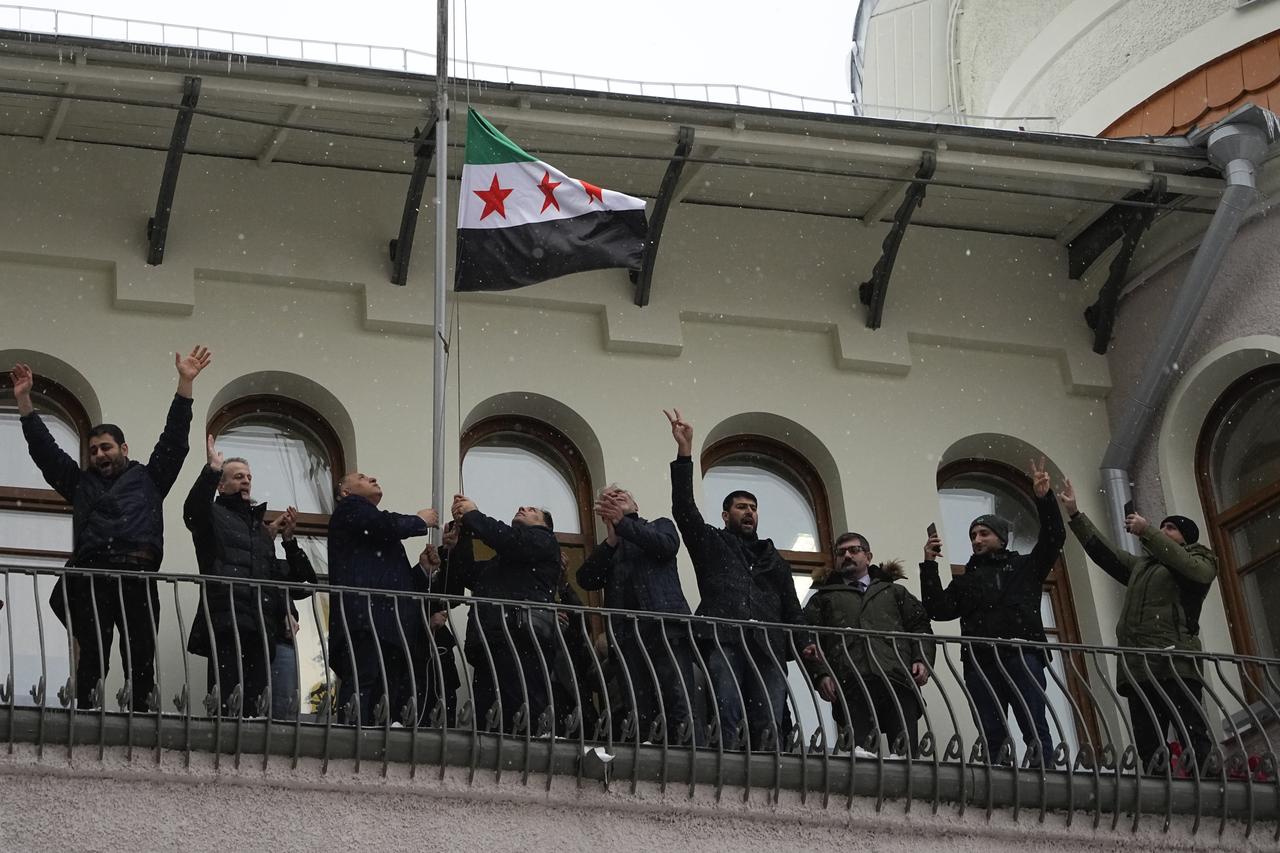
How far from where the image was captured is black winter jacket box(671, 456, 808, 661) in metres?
12.2

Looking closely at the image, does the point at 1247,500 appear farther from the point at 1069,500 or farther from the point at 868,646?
the point at 868,646

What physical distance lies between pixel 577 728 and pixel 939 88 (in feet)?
27.7

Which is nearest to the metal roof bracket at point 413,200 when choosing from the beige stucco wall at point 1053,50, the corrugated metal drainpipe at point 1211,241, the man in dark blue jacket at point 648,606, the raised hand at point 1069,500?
the man in dark blue jacket at point 648,606

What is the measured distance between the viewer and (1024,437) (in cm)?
1540

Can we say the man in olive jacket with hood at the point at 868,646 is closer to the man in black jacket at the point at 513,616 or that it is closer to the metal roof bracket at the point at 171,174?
the man in black jacket at the point at 513,616

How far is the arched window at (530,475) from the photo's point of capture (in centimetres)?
1455

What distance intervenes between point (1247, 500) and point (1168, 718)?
2404 millimetres

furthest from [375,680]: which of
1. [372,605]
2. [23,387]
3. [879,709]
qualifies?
[879,709]

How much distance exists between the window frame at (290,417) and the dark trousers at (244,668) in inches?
96.1

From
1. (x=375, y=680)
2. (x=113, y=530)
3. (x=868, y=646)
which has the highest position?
(x=113, y=530)

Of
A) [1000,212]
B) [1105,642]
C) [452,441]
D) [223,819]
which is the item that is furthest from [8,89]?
[1105,642]

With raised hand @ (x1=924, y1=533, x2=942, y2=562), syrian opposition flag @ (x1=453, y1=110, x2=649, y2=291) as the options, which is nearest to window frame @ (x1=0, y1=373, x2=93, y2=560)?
syrian opposition flag @ (x1=453, y1=110, x2=649, y2=291)

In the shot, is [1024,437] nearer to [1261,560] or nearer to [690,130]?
[1261,560]

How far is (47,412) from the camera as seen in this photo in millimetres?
13977
